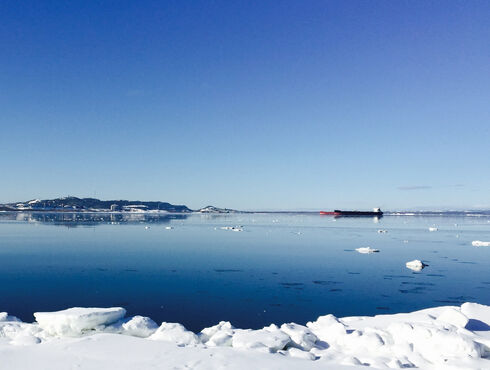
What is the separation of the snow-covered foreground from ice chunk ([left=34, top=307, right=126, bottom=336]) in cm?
2

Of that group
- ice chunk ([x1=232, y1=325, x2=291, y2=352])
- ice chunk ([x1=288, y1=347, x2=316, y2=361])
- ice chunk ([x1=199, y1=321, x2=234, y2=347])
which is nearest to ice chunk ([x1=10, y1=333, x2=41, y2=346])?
ice chunk ([x1=199, y1=321, x2=234, y2=347])

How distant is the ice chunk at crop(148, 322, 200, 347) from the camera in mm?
8258

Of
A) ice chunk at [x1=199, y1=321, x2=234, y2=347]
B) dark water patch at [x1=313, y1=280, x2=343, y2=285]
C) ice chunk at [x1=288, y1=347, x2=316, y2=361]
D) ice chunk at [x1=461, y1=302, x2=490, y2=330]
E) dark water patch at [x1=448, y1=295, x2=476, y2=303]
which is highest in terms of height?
ice chunk at [x1=461, y1=302, x2=490, y2=330]

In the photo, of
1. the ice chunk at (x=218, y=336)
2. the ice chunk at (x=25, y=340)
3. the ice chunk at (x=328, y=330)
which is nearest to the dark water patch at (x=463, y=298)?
the ice chunk at (x=328, y=330)

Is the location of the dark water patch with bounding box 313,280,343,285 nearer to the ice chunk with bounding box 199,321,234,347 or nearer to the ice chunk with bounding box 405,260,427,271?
the ice chunk with bounding box 405,260,427,271

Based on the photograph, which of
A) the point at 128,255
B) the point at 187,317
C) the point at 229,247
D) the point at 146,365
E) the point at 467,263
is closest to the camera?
the point at 146,365

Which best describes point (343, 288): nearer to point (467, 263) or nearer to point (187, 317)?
point (187, 317)

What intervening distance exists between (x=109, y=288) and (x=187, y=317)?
4979mm

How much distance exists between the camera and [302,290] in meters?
14.4

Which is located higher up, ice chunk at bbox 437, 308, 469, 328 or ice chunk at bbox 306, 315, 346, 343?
ice chunk at bbox 437, 308, 469, 328

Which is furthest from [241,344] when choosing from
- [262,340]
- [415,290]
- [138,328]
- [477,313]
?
[415,290]

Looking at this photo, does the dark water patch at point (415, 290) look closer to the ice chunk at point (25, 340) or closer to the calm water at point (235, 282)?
the calm water at point (235, 282)

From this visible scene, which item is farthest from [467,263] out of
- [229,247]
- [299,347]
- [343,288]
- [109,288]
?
[109,288]

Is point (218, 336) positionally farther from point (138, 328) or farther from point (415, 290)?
point (415, 290)
